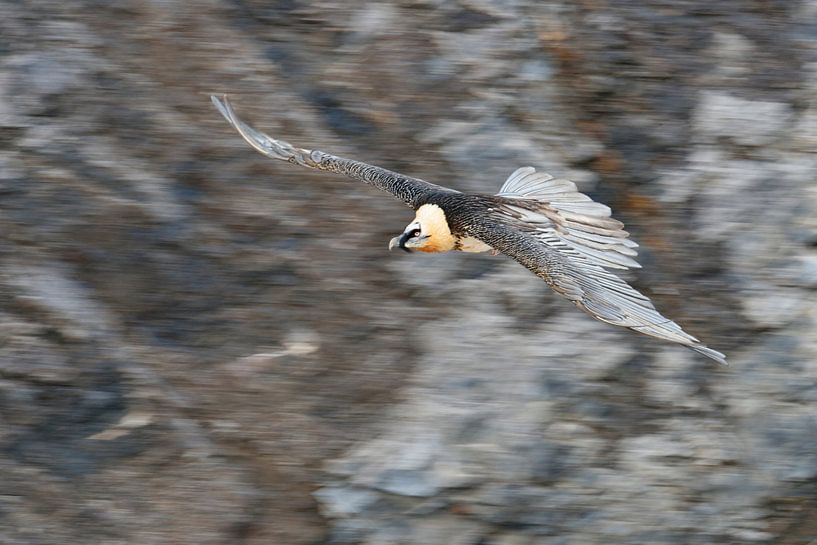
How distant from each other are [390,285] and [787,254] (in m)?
2.83

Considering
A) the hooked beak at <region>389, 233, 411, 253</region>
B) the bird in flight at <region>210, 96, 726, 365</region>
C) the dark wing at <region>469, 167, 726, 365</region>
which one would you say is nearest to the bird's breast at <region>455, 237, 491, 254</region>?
the bird in flight at <region>210, 96, 726, 365</region>

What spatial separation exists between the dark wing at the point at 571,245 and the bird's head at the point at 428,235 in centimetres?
28

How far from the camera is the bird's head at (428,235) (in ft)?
23.8

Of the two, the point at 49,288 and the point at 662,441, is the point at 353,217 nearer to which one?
the point at 49,288

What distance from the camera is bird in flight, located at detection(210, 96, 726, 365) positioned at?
6.14 metres

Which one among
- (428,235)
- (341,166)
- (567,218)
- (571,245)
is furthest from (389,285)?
(571,245)

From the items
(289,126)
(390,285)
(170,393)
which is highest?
(289,126)

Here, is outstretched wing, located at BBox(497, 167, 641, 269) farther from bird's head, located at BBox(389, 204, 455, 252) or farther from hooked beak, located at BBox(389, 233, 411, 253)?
hooked beak, located at BBox(389, 233, 411, 253)

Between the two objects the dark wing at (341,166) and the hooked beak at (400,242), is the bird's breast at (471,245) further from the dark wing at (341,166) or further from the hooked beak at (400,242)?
the dark wing at (341,166)

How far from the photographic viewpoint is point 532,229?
707 cm

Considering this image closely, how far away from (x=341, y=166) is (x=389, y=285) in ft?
3.54

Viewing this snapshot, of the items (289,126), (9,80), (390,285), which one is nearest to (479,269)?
(390,285)

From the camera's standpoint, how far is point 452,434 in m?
8.12

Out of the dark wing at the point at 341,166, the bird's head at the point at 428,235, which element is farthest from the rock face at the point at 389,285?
the bird's head at the point at 428,235
